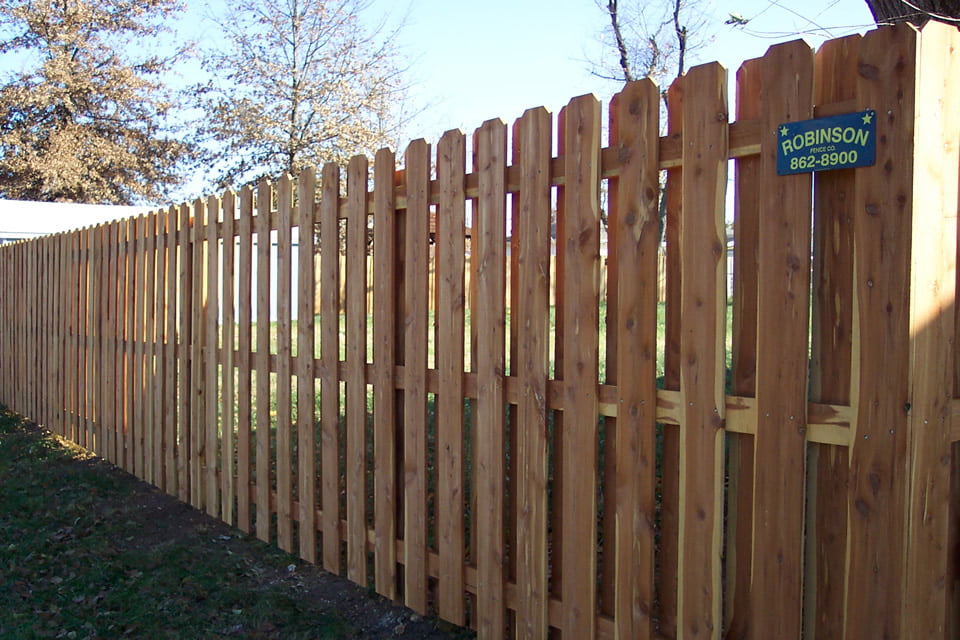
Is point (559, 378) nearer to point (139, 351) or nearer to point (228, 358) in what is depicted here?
point (228, 358)

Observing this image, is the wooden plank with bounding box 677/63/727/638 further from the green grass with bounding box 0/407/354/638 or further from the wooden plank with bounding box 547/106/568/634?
the green grass with bounding box 0/407/354/638

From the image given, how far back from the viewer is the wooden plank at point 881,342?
90.0 inches

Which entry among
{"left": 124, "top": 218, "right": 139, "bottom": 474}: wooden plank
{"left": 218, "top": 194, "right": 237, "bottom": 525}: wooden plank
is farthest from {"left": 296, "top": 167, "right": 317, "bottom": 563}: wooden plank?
{"left": 124, "top": 218, "right": 139, "bottom": 474}: wooden plank

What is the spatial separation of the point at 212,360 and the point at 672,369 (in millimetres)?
3745

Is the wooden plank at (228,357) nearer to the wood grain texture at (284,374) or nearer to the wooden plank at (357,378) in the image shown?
the wood grain texture at (284,374)

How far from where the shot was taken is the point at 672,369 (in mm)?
2852

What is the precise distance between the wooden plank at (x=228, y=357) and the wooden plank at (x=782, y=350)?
3.82 m

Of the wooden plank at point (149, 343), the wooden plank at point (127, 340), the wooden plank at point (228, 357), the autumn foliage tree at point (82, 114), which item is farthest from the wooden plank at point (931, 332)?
the autumn foliage tree at point (82, 114)

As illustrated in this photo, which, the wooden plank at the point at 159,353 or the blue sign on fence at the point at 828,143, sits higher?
the blue sign on fence at the point at 828,143

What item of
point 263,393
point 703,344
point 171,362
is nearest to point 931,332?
point 703,344

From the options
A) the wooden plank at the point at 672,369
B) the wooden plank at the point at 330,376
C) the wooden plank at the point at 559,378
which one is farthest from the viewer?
the wooden plank at the point at 330,376

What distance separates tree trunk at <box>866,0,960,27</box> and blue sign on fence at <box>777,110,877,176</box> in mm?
2086

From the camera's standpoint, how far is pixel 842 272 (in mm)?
2447

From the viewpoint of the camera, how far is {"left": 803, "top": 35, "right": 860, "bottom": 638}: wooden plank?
7.97 ft
